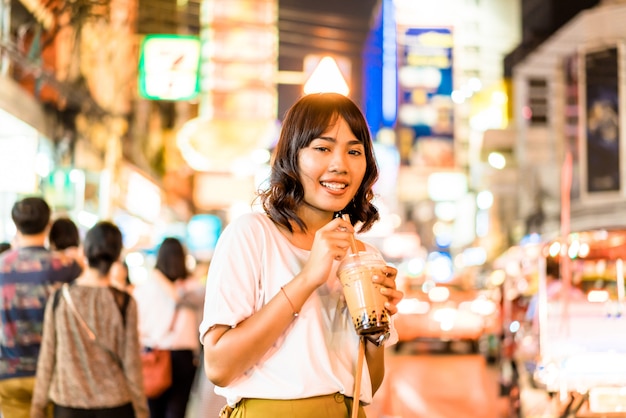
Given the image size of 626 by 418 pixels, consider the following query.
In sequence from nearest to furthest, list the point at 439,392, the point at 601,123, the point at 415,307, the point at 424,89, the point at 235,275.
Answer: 1. the point at 235,275
2. the point at 439,392
3. the point at 415,307
4. the point at 601,123
5. the point at 424,89

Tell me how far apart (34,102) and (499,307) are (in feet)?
30.3

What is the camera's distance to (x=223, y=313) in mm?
2186

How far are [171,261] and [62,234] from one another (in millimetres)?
1703

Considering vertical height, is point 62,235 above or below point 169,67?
below

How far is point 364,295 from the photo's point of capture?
213 centimetres

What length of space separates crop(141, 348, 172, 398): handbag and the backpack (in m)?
2.22

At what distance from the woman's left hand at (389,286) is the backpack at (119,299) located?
3.04m

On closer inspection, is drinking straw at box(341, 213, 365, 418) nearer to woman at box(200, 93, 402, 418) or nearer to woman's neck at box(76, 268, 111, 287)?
woman at box(200, 93, 402, 418)

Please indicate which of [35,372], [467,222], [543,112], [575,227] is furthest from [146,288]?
[467,222]

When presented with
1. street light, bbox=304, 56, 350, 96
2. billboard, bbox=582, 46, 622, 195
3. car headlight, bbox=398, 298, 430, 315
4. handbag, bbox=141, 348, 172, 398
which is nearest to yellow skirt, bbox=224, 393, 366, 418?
handbag, bbox=141, 348, 172, 398

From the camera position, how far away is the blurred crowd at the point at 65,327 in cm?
480

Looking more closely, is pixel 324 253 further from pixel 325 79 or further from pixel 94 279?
pixel 325 79

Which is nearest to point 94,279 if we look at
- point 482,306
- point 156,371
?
point 156,371

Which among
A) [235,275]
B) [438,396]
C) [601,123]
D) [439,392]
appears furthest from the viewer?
[601,123]
